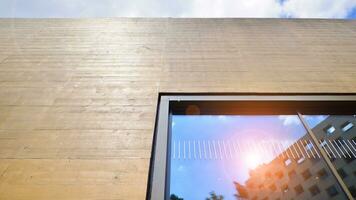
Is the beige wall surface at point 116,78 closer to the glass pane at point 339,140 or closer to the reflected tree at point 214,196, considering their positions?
the glass pane at point 339,140

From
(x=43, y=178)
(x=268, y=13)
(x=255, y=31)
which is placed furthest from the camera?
(x=268, y=13)

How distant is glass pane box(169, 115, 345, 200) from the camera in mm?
1541

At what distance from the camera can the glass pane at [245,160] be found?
154cm

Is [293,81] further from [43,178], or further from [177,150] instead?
[43,178]

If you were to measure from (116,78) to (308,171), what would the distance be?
189 centimetres

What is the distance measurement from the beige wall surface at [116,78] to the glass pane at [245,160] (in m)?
0.29

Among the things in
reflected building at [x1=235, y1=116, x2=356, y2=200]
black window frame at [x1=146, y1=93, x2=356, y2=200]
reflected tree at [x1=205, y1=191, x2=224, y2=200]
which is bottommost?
reflected tree at [x1=205, y1=191, x2=224, y2=200]

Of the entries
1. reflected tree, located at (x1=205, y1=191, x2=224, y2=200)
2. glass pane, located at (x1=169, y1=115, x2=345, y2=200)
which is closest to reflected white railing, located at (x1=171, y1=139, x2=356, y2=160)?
glass pane, located at (x1=169, y1=115, x2=345, y2=200)

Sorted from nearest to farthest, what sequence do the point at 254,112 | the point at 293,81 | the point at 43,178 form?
the point at 43,178 < the point at 254,112 < the point at 293,81

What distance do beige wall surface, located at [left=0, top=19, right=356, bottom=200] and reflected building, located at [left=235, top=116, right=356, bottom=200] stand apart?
575mm

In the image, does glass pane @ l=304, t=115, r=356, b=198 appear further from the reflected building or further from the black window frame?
the black window frame

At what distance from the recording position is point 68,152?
164 cm

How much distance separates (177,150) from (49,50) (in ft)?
6.87

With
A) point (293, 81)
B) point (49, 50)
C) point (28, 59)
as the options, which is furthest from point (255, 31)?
point (28, 59)
